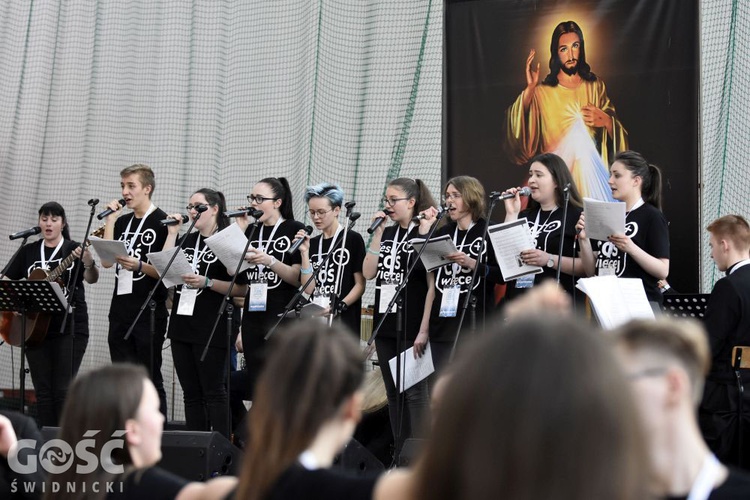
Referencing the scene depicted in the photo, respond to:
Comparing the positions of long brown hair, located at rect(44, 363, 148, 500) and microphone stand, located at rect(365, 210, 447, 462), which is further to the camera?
microphone stand, located at rect(365, 210, 447, 462)

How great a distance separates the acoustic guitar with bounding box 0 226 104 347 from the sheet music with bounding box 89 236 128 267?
0.27 metres

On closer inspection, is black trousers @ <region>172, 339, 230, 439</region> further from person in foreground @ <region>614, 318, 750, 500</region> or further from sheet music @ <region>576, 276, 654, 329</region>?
person in foreground @ <region>614, 318, 750, 500</region>

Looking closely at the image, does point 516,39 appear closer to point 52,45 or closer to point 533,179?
point 533,179

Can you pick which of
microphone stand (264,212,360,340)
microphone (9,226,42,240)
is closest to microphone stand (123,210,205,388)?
microphone stand (264,212,360,340)

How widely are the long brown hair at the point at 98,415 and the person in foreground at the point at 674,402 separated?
99cm

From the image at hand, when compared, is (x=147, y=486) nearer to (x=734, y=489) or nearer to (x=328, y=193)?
(x=734, y=489)

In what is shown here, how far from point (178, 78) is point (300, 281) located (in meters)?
3.88

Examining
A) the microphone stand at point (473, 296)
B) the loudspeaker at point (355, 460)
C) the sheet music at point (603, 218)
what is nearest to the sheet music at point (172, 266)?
the loudspeaker at point (355, 460)

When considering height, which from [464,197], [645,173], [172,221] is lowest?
[172,221]

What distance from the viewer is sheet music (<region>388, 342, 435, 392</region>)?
516cm

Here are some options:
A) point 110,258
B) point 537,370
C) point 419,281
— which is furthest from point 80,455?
point 110,258

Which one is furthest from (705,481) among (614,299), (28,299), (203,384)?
(28,299)

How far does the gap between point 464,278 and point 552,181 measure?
0.74 metres

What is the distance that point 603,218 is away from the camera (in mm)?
4523
